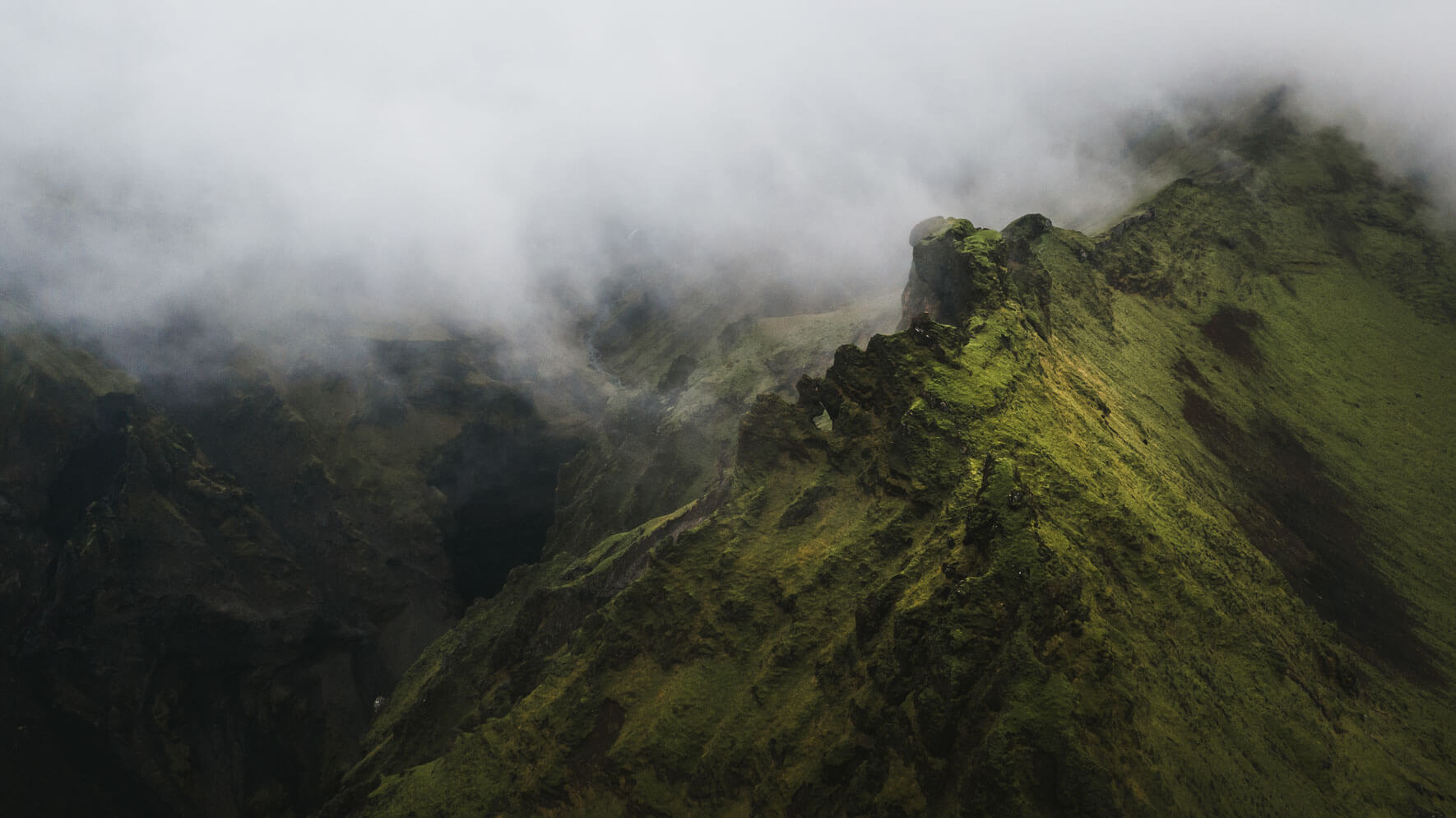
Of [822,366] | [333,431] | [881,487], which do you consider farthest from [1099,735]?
[333,431]

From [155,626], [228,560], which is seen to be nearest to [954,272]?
[228,560]

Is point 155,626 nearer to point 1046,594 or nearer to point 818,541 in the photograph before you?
point 818,541

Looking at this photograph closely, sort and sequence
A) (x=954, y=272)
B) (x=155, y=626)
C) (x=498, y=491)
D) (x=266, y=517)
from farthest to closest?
1. (x=498, y=491)
2. (x=266, y=517)
3. (x=155, y=626)
4. (x=954, y=272)

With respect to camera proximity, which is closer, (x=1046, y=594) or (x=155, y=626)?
(x=1046, y=594)

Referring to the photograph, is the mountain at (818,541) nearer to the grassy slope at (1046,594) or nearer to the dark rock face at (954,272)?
the grassy slope at (1046,594)

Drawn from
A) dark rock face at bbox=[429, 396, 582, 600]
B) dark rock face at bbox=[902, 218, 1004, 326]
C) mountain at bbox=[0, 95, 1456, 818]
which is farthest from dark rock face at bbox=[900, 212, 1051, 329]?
dark rock face at bbox=[429, 396, 582, 600]

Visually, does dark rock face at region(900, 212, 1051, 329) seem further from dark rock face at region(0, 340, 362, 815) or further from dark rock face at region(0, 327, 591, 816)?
dark rock face at region(0, 340, 362, 815)

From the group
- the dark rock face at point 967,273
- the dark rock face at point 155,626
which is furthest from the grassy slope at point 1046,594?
the dark rock face at point 155,626

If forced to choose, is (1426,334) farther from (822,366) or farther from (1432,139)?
(822,366)
